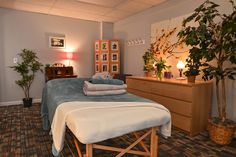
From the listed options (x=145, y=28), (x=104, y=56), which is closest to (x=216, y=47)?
(x=145, y=28)

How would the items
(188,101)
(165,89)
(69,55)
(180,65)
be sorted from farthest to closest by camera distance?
(69,55), (180,65), (165,89), (188,101)

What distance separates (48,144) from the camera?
6.98ft

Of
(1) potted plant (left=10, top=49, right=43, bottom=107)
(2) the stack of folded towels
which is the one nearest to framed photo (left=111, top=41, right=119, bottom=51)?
(1) potted plant (left=10, top=49, right=43, bottom=107)

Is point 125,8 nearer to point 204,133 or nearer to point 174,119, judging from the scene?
point 174,119

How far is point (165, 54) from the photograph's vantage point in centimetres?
340

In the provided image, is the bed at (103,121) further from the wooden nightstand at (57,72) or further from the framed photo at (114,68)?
the framed photo at (114,68)

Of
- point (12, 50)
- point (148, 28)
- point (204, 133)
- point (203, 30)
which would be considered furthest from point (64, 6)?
point (204, 133)

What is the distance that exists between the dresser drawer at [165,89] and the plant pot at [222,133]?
1.68 ft

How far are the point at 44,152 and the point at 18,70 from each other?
2605 millimetres

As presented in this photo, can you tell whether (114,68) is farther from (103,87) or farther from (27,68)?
(103,87)

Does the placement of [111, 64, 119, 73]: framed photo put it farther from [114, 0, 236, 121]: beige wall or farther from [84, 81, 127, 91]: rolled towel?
[84, 81, 127, 91]: rolled towel

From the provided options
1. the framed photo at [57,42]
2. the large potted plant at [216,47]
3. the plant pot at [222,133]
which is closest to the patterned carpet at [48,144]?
the plant pot at [222,133]

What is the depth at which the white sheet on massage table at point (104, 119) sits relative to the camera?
1073 mm

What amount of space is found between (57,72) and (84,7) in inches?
70.5
